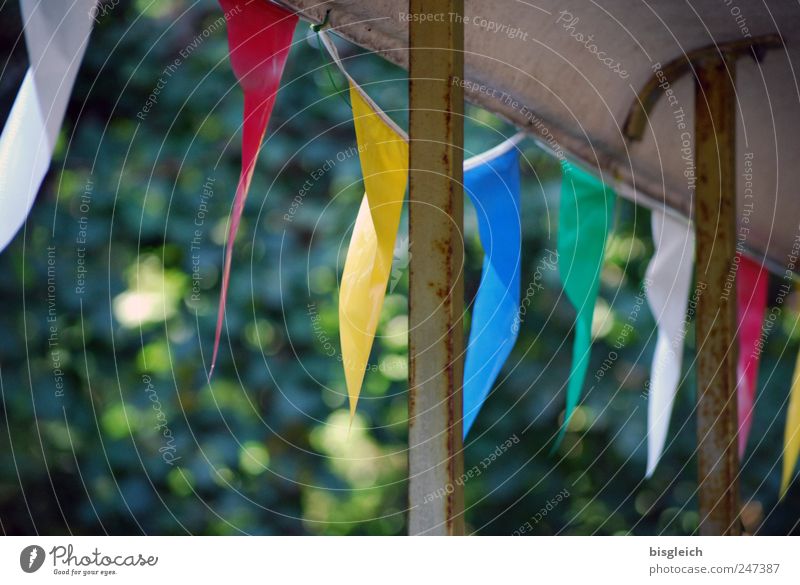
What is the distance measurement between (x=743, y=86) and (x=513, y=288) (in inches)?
14.0

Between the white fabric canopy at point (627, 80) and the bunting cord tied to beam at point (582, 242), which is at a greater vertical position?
the white fabric canopy at point (627, 80)

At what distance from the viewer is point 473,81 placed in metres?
1.08

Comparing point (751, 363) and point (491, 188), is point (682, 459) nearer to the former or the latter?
point (751, 363)

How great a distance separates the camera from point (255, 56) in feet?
2.94

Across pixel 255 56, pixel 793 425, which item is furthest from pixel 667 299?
pixel 255 56

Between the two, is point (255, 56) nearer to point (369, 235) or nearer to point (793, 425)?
point (369, 235)

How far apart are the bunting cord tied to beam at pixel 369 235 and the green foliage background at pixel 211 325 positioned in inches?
23.0

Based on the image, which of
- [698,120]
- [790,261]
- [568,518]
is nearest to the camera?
[698,120]

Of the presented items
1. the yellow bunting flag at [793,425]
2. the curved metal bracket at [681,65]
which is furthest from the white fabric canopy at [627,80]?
the yellow bunting flag at [793,425]

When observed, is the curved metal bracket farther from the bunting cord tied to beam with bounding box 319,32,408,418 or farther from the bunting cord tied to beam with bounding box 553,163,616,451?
the bunting cord tied to beam with bounding box 319,32,408,418

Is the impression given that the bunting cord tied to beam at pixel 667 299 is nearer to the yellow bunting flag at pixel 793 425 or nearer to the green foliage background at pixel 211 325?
the yellow bunting flag at pixel 793 425

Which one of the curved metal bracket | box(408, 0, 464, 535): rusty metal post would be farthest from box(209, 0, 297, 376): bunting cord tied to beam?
the curved metal bracket

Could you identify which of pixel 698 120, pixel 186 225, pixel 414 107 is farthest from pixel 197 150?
pixel 414 107

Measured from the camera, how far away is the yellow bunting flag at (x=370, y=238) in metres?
0.85
